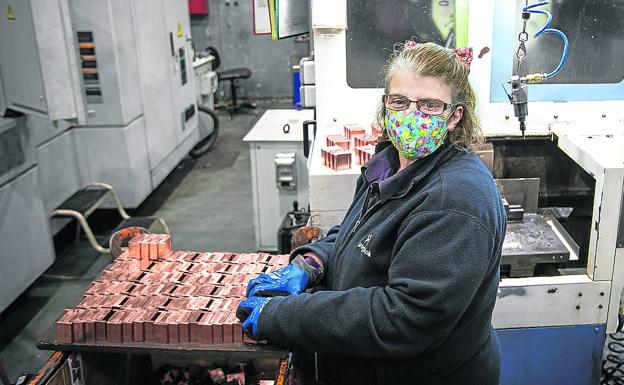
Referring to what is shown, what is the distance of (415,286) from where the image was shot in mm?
1185

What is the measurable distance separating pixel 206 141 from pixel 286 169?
3044mm

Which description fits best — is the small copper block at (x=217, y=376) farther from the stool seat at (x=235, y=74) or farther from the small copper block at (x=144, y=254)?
the stool seat at (x=235, y=74)

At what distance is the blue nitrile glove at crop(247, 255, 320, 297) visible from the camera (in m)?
1.53

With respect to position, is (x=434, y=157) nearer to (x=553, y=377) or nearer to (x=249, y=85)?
(x=553, y=377)

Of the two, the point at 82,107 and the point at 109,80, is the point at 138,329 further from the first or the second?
the point at 109,80

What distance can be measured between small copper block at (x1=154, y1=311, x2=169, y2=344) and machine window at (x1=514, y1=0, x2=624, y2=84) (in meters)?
1.69

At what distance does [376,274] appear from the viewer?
4.40 feet

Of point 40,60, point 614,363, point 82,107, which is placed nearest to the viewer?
point 614,363

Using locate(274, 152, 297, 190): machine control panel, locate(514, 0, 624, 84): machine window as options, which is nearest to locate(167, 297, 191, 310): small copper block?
locate(514, 0, 624, 84): machine window

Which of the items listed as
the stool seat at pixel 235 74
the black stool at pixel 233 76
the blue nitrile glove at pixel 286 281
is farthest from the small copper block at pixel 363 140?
the stool seat at pixel 235 74

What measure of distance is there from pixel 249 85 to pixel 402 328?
7426 mm

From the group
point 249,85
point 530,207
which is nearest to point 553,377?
point 530,207

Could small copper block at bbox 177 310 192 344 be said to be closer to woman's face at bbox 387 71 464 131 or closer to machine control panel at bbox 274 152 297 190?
woman's face at bbox 387 71 464 131

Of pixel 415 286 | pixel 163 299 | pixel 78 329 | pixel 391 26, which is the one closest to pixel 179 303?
pixel 163 299
